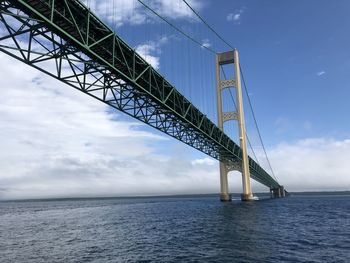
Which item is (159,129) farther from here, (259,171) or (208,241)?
(259,171)

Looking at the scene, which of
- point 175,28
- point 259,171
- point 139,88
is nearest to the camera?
point 139,88

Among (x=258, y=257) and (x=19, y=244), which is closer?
(x=258, y=257)

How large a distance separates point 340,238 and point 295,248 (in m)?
5.40

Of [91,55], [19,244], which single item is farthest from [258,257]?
[19,244]

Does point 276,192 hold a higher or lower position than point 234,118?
lower

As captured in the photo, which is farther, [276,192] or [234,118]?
[276,192]

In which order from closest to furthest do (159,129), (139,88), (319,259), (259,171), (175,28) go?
1. (319,259)
2. (139,88)
3. (159,129)
4. (175,28)
5. (259,171)

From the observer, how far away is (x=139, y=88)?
25.8 m

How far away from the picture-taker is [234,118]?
222ft

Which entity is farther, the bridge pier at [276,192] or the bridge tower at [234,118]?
the bridge pier at [276,192]

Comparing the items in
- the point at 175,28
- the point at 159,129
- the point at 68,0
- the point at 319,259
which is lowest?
the point at 319,259

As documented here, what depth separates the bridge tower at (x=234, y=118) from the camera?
67.1 m

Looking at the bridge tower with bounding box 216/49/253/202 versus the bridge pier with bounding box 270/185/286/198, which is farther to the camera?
the bridge pier with bounding box 270/185/286/198

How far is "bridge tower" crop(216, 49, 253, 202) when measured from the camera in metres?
67.1
